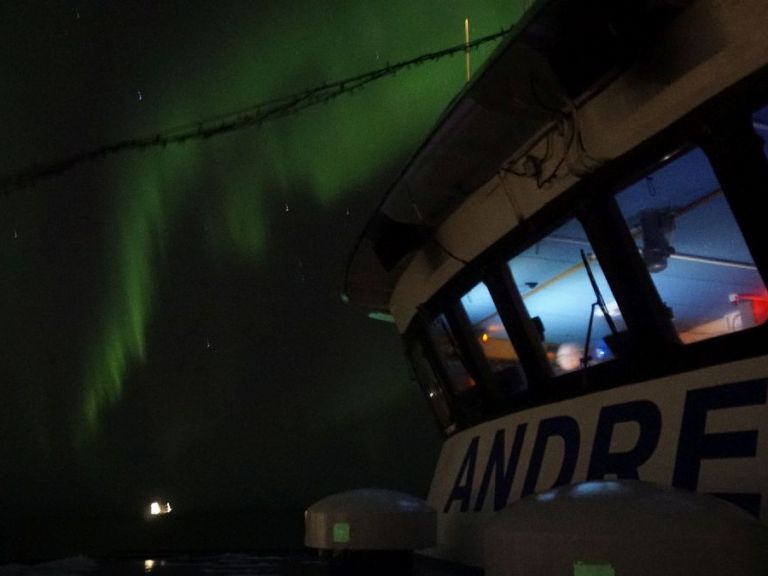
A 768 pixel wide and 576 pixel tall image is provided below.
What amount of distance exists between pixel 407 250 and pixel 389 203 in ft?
3.31

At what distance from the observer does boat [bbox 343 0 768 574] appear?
534 centimetres

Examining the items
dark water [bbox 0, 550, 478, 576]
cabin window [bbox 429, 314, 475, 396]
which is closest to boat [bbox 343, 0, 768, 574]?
cabin window [bbox 429, 314, 475, 396]

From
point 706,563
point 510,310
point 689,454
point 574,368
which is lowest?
point 706,563

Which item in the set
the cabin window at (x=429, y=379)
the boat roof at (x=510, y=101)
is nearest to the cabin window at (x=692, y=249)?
the boat roof at (x=510, y=101)

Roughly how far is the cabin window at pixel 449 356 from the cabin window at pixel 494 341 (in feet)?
1.66

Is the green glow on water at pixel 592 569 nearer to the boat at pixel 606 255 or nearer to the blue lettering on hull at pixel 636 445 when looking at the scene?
the boat at pixel 606 255

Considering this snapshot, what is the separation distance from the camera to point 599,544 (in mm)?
3137

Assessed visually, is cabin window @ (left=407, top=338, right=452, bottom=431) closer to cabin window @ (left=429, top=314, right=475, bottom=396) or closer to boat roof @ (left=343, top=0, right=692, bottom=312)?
cabin window @ (left=429, top=314, right=475, bottom=396)

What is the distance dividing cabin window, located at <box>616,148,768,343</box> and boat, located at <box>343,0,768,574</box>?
2cm

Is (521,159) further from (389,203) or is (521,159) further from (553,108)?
(389,203)

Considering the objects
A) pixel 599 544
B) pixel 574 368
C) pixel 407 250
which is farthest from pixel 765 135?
pixel 407 250

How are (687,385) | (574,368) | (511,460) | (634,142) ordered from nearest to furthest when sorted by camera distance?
(687,385)
(634,142)
(574,368)
(511,460)

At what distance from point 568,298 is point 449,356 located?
8.04ft

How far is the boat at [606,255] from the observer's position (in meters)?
5.34
